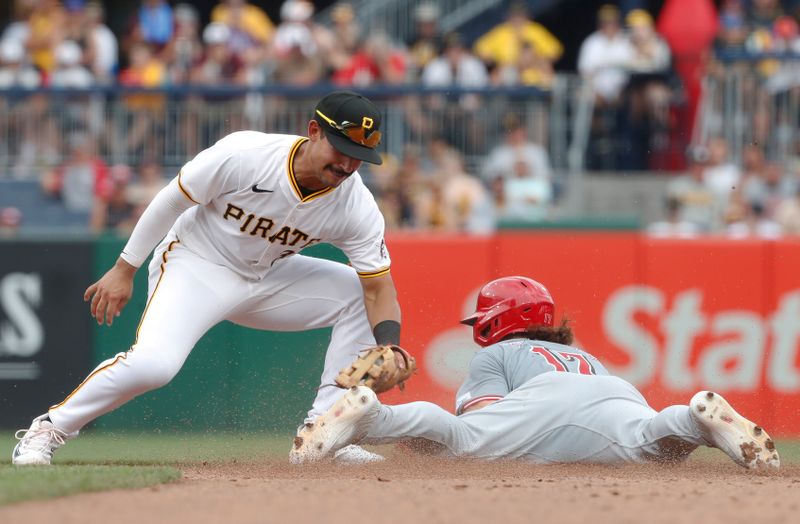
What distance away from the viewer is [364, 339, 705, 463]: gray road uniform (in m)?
6.84

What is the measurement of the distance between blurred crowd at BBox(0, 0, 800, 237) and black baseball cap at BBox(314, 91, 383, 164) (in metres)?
5.69

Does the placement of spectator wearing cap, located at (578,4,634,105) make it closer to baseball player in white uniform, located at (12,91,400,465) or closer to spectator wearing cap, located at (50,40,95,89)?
spectator wearing cap, located at (50,40,95,89)

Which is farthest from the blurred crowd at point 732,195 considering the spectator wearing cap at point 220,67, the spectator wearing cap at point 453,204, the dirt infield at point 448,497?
the dirt infield at point 448,497

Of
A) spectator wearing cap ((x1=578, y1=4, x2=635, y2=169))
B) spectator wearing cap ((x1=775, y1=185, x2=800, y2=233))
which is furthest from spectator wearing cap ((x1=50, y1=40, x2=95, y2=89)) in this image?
spectator wearing cap ((x1=775, y1=185, x2=800, y2=233))

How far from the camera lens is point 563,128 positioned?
45.8 feet

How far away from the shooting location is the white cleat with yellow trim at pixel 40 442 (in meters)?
6.96

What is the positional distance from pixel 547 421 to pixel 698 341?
12.4ft

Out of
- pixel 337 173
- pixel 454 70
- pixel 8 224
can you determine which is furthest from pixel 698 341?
pixel 8 224

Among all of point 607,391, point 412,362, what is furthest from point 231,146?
point 607,391

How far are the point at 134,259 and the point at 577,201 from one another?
7559 mm

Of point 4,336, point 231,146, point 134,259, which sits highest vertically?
point 231,146

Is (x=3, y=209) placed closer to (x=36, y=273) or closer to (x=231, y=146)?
(x=36, y=273)

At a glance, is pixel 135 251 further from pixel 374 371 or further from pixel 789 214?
pixel 789 214

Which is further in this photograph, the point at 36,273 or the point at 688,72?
the point at 688,72
